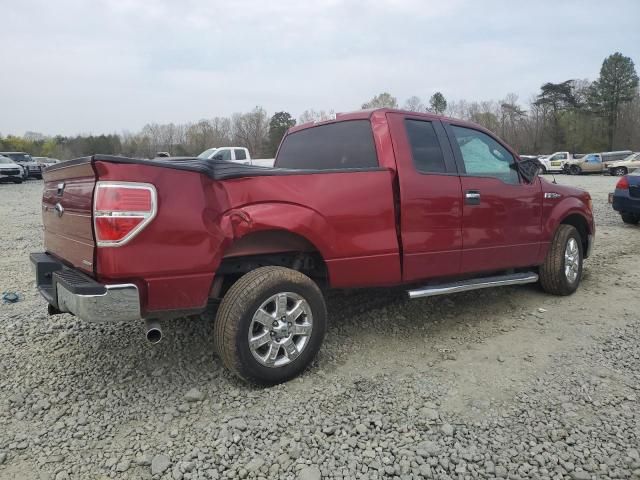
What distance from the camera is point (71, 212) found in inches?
123

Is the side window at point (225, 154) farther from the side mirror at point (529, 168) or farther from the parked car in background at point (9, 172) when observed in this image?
the side mirror at point (529, 168)

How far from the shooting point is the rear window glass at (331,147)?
404 centimetres

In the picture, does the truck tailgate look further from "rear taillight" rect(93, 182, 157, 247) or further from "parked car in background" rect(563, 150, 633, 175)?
"parked car in background" rect(563, 150, 633, 175)

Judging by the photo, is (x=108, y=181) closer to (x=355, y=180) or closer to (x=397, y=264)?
→ (x=355, y=180)

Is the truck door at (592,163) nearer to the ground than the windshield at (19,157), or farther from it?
nearer to the ground


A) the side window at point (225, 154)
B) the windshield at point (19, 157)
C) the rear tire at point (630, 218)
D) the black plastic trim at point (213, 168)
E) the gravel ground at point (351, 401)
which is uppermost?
the windshield at point (19, 157)

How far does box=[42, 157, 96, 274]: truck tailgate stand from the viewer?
9.36 ft

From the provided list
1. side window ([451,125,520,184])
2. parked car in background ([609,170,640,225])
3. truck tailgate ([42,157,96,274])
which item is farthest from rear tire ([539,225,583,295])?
parked car in background ([609,170,640,225])

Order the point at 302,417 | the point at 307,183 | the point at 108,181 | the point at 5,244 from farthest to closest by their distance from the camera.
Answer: the point at 5,244 → the point at 307,183 → the point at 302,417 → the point at 108,181

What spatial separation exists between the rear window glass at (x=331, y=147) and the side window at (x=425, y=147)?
0.34 m

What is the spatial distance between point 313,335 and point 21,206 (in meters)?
14.9

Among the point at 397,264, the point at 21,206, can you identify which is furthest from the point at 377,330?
A: the point at 21,206

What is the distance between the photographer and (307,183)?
3.38 metres

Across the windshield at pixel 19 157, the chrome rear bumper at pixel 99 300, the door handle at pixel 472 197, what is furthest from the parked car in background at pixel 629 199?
the windshield at pixel 19 157
